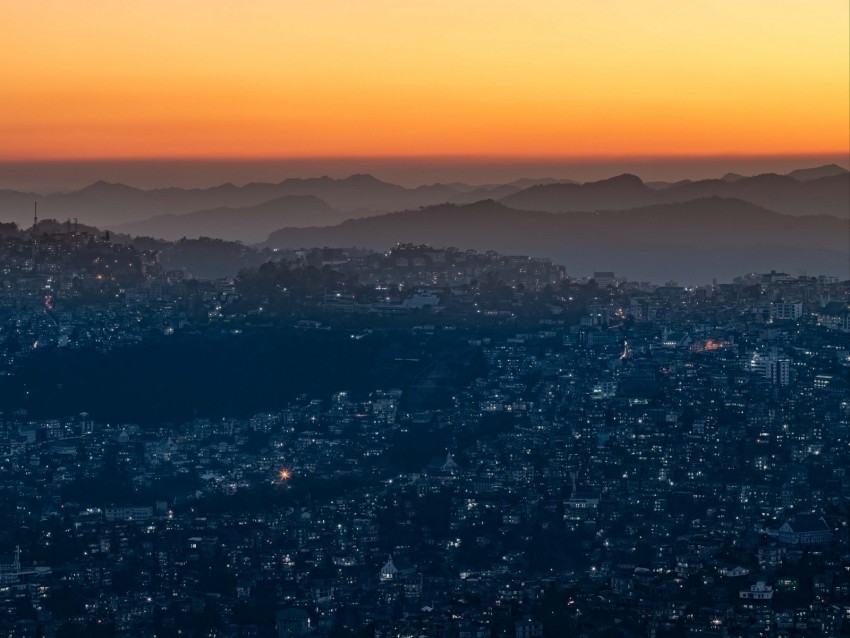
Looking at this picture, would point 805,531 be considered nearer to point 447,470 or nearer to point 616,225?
point 447,470

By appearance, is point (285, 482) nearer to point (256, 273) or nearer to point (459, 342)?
point (459, 342)

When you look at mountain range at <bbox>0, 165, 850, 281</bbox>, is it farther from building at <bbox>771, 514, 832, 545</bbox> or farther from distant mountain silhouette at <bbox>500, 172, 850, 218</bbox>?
building at <bbox>771, 514, 832, 545</bbox>

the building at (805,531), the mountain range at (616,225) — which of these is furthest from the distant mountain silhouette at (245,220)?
the building at (805,531)

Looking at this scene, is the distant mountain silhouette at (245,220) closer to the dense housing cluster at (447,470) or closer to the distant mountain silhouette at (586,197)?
the distant mountain silhouette at (586,197)

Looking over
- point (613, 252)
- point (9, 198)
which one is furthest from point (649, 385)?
point (9, 198)

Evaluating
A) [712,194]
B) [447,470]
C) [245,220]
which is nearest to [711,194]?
[712,194]

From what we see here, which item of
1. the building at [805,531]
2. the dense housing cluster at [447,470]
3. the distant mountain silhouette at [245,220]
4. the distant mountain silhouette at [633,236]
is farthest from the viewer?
the distant mountain silhouette at [245,220]
